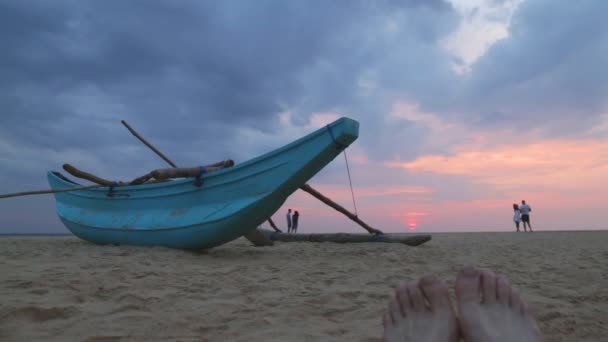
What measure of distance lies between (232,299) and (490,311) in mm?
1319

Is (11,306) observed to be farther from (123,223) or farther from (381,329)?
(123,223)

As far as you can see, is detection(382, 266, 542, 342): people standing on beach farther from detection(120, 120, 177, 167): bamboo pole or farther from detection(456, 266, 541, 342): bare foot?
detection(120, 120, 177, 167): bamboo pole

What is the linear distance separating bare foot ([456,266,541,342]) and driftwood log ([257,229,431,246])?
420 cm

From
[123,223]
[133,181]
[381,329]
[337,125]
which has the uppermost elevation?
[337,125]

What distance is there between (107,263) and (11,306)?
1.45m

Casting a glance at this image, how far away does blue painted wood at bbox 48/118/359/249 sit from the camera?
13.1 ft

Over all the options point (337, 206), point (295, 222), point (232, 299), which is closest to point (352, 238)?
point (337, 206)


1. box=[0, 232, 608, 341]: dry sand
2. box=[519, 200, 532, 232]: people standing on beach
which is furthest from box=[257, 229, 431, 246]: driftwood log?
box=[519, 200, 532, 232]: people standing on beach

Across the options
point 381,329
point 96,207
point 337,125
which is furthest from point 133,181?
point 381,329

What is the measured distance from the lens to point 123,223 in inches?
203

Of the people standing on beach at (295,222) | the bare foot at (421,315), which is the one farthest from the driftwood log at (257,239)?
the people standing on beach at (295,222)

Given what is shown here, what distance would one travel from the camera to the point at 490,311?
1.50 m

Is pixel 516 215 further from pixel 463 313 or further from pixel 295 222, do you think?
pixel 463 313

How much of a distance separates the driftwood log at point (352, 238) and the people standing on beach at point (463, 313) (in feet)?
13.8
